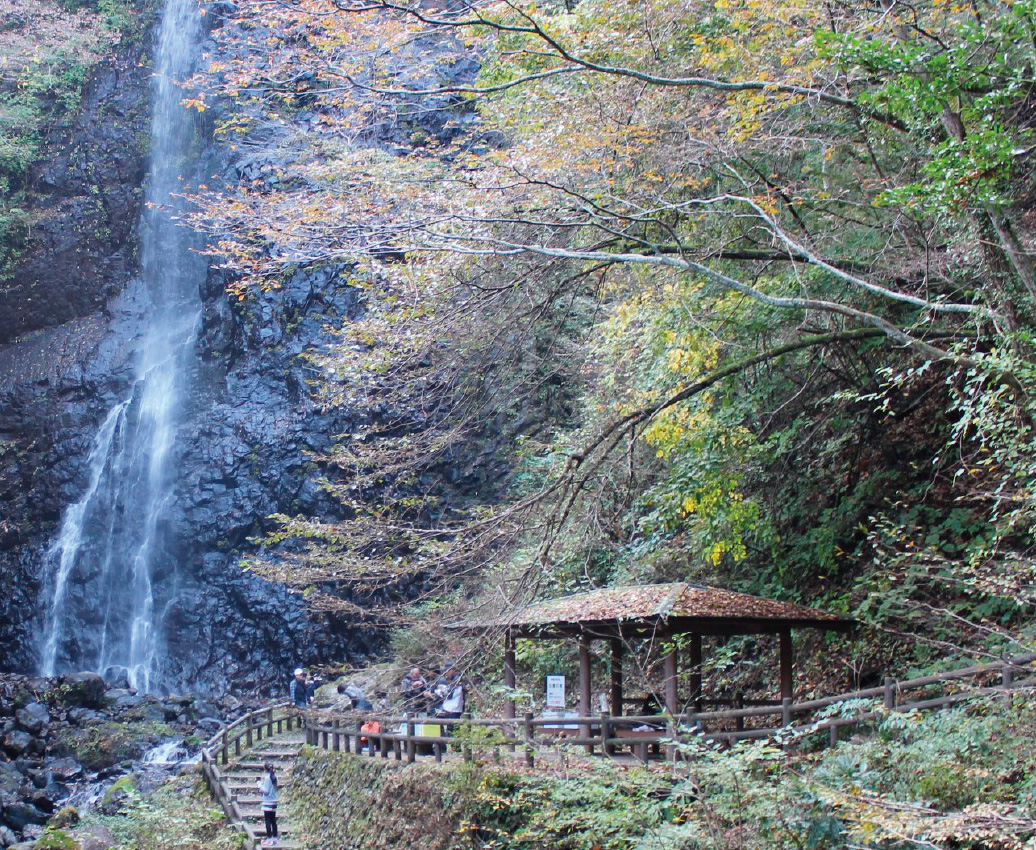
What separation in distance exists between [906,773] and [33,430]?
1080 inches

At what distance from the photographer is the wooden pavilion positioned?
31.7 feet

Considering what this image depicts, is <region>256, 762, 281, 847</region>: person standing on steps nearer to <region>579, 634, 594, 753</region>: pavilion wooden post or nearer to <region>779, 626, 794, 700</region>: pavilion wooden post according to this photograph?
<region>579, 634, 594, 753</region>: pavilion wooden post

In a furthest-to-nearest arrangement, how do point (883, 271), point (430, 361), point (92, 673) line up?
point (92, 673) < point (430, 361) < point (883, 271)

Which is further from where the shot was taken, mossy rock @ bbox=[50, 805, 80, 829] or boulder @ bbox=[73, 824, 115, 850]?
mossy rock @ bbox=[50, 805, 80, 829]

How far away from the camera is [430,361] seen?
11.1 metres

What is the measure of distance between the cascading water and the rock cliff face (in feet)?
1.14

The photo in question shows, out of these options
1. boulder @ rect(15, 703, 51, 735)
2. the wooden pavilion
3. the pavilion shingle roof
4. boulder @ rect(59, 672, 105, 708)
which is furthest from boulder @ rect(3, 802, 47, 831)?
the pavilion shingle roof

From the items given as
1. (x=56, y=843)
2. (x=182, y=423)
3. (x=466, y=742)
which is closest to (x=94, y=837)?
(x=56, y=843)

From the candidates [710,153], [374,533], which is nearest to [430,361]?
[374,533]

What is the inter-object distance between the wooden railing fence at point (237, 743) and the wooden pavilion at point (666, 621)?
5480 millimetres

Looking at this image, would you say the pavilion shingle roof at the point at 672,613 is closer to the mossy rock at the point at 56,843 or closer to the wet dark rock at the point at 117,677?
the mossy rock at the point at 56,843

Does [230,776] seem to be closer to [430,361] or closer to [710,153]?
[430,361]

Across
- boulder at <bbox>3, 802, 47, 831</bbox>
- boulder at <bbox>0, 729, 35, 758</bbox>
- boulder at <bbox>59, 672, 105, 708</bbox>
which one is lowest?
boulder at <bbox>3, 802, 47, 831</bbox>

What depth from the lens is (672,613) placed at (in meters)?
9.45
